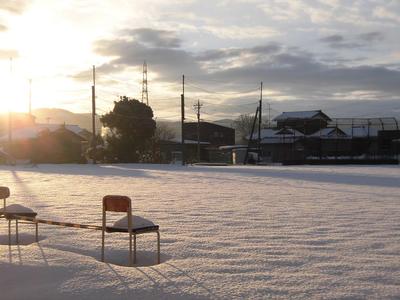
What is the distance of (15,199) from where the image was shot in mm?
13961

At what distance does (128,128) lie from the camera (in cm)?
4919

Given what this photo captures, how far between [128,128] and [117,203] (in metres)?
43.1

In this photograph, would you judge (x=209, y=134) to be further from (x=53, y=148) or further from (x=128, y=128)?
(x=53, y=148)

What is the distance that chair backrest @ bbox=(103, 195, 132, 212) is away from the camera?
6341 millimetres

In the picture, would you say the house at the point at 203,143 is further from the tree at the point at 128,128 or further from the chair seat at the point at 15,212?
the chair seat at the point at 15,212

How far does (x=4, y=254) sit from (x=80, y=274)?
153 cm

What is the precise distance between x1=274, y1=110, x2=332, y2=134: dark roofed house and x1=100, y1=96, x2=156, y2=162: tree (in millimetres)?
19784

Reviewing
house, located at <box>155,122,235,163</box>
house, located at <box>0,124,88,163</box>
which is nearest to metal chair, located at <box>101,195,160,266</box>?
house, located at <box>0,124,88,163</box>

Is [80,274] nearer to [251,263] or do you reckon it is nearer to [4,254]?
[4,254]

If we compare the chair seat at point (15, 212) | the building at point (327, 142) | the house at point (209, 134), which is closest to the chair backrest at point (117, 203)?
the chair seat at point (15, 212)

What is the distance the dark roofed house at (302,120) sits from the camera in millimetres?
62188

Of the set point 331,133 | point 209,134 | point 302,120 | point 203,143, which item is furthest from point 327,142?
point 209,134

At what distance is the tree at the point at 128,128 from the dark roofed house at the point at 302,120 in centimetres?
1978

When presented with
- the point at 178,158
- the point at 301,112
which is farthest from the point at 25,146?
the point at 301,112
